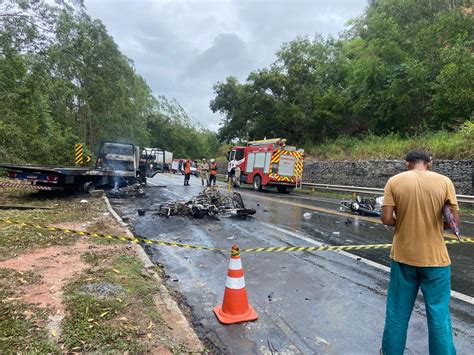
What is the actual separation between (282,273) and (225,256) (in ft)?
4.24

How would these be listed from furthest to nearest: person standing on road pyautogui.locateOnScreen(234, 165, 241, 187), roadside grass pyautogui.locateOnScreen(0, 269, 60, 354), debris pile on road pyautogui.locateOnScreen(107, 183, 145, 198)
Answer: person standing on road pyautogui.locateOnScreen(234, 165, 241, 187), debris pile on road pyautogui.locateOnScreen(107, 183, 145, 198), roadside grass pyautogui.locateOnScreen(0, 269, 60, 354)

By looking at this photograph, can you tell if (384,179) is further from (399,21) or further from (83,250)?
(83,250)

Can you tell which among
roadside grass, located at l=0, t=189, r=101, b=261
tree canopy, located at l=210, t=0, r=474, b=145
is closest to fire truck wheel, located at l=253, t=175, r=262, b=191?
tree canopy, located at l=210, t=0, r=474, b=145

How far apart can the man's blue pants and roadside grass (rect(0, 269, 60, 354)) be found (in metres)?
2.79

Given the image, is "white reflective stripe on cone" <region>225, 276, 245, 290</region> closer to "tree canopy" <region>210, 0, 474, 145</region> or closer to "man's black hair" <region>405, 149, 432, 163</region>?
"man's black hair" <region>405, 149, 432, 163</region>

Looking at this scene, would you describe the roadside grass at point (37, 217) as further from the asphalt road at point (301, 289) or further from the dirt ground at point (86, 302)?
the asphalt road at point (301, 289)

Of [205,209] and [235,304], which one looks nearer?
[235,304]

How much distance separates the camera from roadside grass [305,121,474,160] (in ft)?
51.5

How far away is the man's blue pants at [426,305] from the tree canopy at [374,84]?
17.0 m

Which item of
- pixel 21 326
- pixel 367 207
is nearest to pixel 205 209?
pixel 367 207

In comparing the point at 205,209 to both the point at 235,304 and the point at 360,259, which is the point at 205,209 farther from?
the point at 235,304

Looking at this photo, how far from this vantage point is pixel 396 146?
19.5 metres

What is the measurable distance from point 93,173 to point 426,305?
1335 centimetres

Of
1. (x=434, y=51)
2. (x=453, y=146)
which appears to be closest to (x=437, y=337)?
(x=453, y=146)
